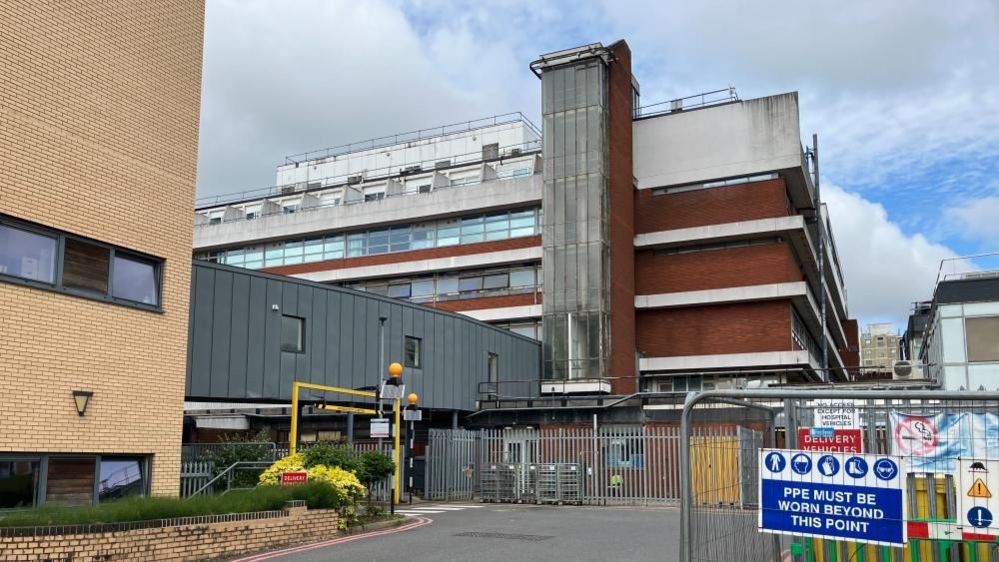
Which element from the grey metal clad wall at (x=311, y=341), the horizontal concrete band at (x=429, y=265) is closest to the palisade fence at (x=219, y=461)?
the grey metal clad wall at (x=311, y=341)

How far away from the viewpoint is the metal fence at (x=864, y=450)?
6.64 m

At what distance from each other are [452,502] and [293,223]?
29.4 meters

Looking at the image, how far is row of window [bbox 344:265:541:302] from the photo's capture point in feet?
149

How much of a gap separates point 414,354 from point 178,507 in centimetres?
1772

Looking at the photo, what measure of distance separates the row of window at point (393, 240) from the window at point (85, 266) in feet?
101

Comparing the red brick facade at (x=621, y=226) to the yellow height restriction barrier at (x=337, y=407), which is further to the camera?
the red brick facade at (x=621, y=226)

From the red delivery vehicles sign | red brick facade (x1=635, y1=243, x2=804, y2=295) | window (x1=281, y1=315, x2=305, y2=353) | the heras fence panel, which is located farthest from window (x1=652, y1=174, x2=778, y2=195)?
the red delivery vehicles sign

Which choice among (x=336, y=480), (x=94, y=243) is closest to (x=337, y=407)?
(x=336, y=480)

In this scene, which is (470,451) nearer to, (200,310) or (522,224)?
(200,310)

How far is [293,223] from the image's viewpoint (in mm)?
53250

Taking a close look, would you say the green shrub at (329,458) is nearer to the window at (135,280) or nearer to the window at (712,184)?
the window at (135,280)

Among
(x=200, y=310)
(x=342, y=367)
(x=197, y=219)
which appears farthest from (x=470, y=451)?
(x=197, y=219)

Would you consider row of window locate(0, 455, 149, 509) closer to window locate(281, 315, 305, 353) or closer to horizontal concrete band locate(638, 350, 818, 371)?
window locate(281, 315, 305, 353)

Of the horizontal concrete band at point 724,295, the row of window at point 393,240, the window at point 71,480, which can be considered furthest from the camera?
the row of window at point 393,240
